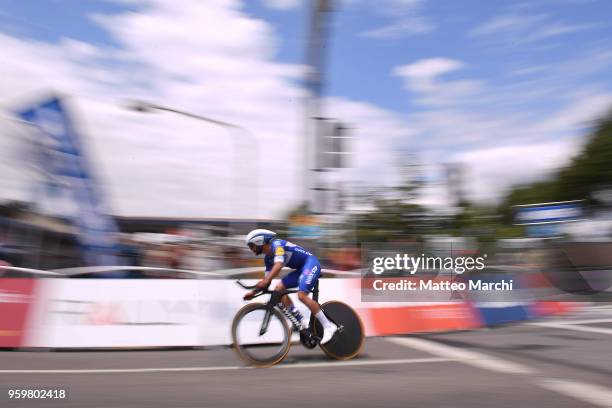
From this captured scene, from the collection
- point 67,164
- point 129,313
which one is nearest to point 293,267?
point 129,313

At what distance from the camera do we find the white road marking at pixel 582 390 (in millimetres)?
5448

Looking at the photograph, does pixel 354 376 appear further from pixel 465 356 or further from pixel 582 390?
pixel 582 390

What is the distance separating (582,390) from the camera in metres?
5.88

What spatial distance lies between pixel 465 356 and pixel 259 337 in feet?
8.46

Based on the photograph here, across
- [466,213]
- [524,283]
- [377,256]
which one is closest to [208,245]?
[377,256]

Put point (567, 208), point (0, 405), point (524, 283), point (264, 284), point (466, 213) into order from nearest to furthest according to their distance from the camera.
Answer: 1. point (0, 405)
2. point (264, 284)
3. point (524, 283)
4. point (567, 208)
5. point (466, 213)

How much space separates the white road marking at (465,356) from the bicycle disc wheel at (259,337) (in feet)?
→ 6.74

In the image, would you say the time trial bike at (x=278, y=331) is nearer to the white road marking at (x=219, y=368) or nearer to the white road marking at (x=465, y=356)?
the white road marking at (x=219, y=368)

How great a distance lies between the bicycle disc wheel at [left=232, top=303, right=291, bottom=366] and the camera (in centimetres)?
746

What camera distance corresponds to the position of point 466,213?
1062 inches

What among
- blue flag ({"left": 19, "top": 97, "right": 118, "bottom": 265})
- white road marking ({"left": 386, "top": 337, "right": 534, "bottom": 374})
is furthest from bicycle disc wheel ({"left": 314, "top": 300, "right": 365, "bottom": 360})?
blue flag ({"left": 19, "top": 97, "right": 118, "bottom": 265})

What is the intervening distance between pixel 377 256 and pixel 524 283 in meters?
2.95

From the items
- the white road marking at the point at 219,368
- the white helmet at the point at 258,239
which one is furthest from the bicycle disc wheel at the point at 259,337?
the white helmet at the point at 258,239

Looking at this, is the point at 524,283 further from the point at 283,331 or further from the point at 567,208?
the point at 567,208
